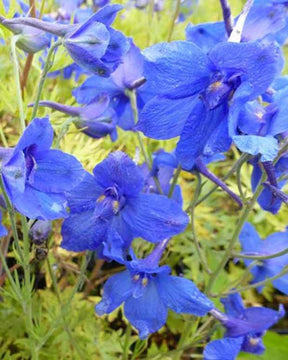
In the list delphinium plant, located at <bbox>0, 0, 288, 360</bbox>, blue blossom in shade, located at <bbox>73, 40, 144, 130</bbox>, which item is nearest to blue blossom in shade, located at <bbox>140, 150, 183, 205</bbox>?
delphinium plant, located at <bbox>0, 0, 288, 360</bbox>

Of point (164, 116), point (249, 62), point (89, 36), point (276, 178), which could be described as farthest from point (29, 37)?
point (276, 178)

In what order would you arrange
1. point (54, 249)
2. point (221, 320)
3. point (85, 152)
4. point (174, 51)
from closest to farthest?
point (174, 51) < point (221, 320) < point (85, 152) < point (54, 249)

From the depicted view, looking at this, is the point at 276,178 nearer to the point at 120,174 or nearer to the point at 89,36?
the point at 120,174

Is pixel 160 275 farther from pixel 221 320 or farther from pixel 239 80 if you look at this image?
pixel 239 80

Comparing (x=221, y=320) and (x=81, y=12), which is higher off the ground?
(x=81, y=12)

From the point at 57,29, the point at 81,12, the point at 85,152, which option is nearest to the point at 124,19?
the point at 81,12

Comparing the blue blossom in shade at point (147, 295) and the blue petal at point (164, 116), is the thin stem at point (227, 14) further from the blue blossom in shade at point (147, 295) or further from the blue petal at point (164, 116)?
the blue blossom in shade at point (147, 295)

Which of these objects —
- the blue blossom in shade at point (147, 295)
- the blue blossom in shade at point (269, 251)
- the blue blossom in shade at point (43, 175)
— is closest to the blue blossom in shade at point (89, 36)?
the blue blossom in shade at point (43, 175)
